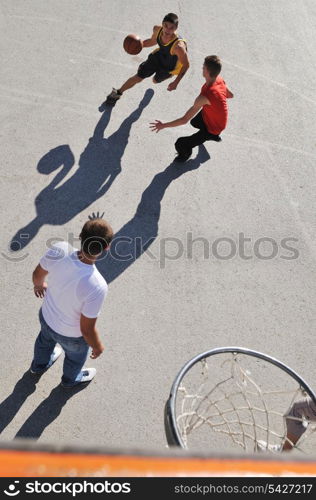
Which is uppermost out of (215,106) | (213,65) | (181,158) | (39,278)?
(213,65)

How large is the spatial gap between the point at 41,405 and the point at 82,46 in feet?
20.5

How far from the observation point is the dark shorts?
750 cm

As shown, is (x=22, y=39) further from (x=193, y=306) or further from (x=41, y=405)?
(x=41, y=405)

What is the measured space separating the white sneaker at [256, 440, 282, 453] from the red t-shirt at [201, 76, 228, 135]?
392 centimetres

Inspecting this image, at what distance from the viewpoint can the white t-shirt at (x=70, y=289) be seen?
390 centimetres

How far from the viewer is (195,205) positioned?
700cm

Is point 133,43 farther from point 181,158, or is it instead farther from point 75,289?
point 75,289

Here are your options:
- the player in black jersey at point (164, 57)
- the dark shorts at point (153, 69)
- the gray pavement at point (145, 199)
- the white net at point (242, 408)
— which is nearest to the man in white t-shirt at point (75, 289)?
the gray pavement at point (145, 199)

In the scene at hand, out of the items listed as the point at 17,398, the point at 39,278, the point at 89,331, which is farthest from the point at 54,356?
the point at 89,331

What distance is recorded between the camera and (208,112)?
6.75m

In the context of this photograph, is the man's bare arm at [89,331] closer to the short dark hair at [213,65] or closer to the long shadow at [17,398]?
the long shadow at [17,398]

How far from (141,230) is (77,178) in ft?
3.72

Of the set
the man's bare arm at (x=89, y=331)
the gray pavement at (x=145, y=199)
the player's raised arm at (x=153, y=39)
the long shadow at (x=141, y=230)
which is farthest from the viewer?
the player's raised arm at (x=153, y=39)

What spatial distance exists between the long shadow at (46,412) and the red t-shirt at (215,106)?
3.66 m
